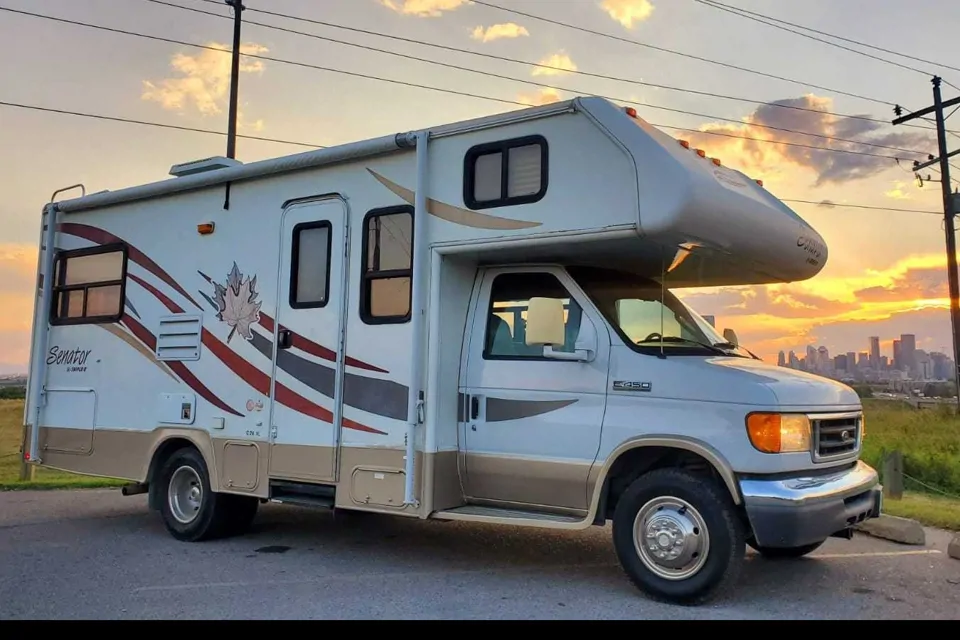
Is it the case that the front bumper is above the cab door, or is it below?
below

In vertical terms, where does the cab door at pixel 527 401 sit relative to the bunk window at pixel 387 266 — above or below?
below

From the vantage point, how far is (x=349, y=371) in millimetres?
6707

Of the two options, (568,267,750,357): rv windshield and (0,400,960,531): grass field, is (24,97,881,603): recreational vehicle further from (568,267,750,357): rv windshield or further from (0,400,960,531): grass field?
(0,400,960,531): grass field

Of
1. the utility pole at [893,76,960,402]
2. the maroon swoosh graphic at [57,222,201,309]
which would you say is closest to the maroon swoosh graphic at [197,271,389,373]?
the maroon swoosh graphic at [57,222,201,309]

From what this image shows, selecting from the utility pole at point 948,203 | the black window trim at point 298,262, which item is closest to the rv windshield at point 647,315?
the black window trim at point 298,262

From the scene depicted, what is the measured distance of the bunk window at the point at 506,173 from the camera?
19.7 ft

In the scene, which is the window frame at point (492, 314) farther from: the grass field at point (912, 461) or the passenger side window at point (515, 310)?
the grass field at point (912, 461)

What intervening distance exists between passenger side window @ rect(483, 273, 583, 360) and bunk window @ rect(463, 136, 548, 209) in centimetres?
62

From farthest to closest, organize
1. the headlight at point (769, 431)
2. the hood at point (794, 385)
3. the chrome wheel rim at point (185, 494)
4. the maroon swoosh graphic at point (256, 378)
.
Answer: the chrome wheel rim at point (185, 494) → the maroon swoosh graphic at point (256, 378) → the hood at point (794, 385) → the headlight at point (769, 431)

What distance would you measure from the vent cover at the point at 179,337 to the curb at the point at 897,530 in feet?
20.5

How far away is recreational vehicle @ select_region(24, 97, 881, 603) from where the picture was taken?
5.40 m

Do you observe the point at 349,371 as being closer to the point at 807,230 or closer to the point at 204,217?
the point at 204,217

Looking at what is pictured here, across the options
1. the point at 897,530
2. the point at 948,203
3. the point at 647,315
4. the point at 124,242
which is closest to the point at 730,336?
the point at 647,315

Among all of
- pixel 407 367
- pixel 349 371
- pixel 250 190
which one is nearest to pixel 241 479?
pixel 349 371
